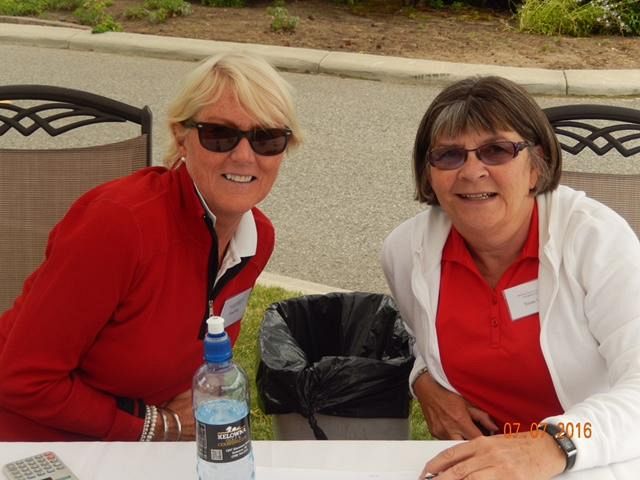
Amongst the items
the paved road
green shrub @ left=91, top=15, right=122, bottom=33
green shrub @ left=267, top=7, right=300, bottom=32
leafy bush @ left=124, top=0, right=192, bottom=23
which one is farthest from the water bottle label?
leafy bush @ left=124, top=0, right=192, bottom=23

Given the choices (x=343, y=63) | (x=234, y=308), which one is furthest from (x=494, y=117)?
(x=343, y=63)

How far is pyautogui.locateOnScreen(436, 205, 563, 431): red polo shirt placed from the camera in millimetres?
2258

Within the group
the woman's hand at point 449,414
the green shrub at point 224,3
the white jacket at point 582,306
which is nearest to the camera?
the white jacket at point 582,306

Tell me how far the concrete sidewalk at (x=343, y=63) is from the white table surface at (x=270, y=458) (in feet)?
17.4

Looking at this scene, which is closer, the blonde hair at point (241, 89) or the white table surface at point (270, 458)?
the white table surface at point (270, 458)

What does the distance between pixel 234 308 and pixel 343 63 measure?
21.1 ft

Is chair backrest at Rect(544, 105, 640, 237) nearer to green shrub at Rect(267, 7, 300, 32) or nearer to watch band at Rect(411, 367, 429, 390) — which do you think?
watch band at Rect(411, 367, 429, 390)

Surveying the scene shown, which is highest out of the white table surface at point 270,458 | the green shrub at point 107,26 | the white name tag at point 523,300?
the white name tag at point 523,300

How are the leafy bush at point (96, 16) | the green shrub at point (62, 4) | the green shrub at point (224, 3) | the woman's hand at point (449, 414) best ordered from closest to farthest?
the woman's hand at point (449, 414) → the leafy bush at point (96, 16) → the green shrub at point (62, 4) → the green shrub at point (224, 3)

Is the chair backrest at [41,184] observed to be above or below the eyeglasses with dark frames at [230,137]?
below

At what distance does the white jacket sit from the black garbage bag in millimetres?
239

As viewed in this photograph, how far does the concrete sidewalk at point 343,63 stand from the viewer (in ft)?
25.5

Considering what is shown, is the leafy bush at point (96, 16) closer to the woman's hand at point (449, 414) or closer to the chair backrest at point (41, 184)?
the chair backrest at point (41, 184)

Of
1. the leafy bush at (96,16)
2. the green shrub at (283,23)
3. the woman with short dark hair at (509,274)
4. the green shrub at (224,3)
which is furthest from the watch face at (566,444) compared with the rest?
the green shrub at (224,3)
